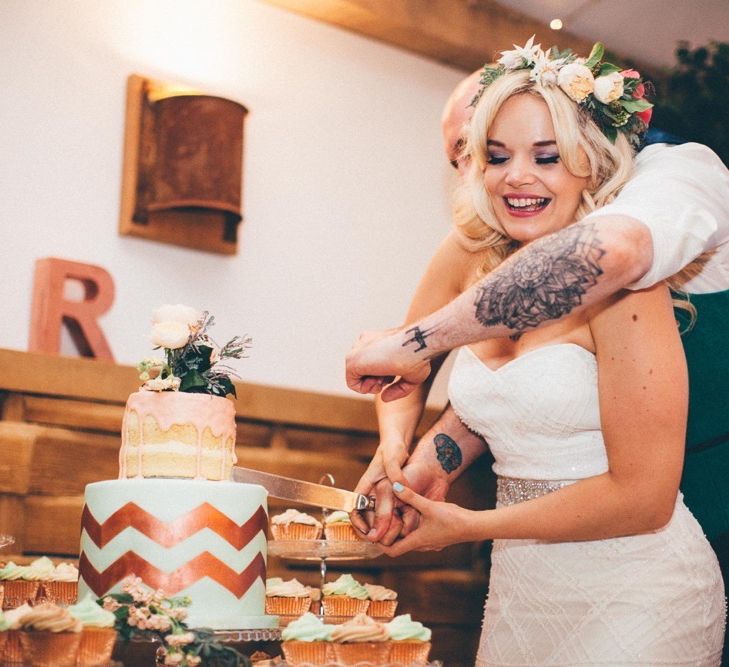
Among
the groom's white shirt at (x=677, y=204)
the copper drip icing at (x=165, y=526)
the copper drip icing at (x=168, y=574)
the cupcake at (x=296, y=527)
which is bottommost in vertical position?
the copper drip icing at (x=168, y=574)

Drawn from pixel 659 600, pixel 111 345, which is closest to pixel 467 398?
pixel 659 600

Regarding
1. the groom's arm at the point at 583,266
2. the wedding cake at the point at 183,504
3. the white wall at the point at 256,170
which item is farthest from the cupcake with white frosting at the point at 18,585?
the white wall at the point at 256,170

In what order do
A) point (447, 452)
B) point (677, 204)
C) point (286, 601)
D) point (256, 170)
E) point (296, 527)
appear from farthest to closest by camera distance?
1. point (256, 170)
2. point (296, 527)
3. point (447, 452)
4. point (286, 601)
5. point (677, 204)

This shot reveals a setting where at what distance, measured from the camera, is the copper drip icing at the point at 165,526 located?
1.90 metres

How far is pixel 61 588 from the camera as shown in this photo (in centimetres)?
229

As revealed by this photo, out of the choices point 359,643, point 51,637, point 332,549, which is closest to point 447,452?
point 332,549

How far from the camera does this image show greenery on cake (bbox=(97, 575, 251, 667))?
1.55 m

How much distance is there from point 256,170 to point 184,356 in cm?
258

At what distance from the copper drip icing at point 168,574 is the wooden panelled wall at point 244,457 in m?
1.44

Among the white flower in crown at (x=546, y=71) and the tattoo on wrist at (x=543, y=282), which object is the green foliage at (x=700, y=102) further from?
the tattoo on wrist at (x=543, y=282)

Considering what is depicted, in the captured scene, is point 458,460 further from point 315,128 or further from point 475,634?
point 315,128

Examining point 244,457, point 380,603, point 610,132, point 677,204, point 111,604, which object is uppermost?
point 610,132

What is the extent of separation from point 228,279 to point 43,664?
9.86 feet

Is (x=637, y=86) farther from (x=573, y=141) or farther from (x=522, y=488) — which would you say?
(x=522, y=488)
